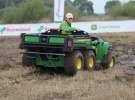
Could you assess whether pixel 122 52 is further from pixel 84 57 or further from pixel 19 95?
pixel 19 95

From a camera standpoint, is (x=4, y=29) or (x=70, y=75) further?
(x=4, y=29)

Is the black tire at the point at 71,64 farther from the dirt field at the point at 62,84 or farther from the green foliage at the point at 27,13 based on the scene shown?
the green foliage at the point at 27,13

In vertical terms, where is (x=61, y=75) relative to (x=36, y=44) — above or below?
below

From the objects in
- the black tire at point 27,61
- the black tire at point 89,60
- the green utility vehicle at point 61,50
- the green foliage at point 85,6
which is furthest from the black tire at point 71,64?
the green foliage at point 85,6

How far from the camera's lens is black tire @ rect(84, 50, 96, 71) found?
1439 cm

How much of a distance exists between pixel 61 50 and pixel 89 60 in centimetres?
168

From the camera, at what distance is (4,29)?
1410 inches

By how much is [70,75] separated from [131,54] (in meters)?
7.89

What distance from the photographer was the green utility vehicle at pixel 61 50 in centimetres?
1328

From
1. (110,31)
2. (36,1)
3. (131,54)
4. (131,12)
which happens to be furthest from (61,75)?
(131,12)

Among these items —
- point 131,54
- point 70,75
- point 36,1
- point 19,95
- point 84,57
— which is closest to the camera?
point 19,95

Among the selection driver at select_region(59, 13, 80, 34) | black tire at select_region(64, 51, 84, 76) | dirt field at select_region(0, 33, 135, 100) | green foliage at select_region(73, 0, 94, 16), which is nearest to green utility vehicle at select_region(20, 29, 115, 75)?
black tire at select_region(64, 51, 84, 76)

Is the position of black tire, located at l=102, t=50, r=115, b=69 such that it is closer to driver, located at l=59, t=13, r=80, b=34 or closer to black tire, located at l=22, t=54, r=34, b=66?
driver, located at l=59, t=13, r=80, b=34

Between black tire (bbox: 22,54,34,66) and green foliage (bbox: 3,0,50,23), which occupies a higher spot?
green foliage (bbox: 3,0,50,23)
